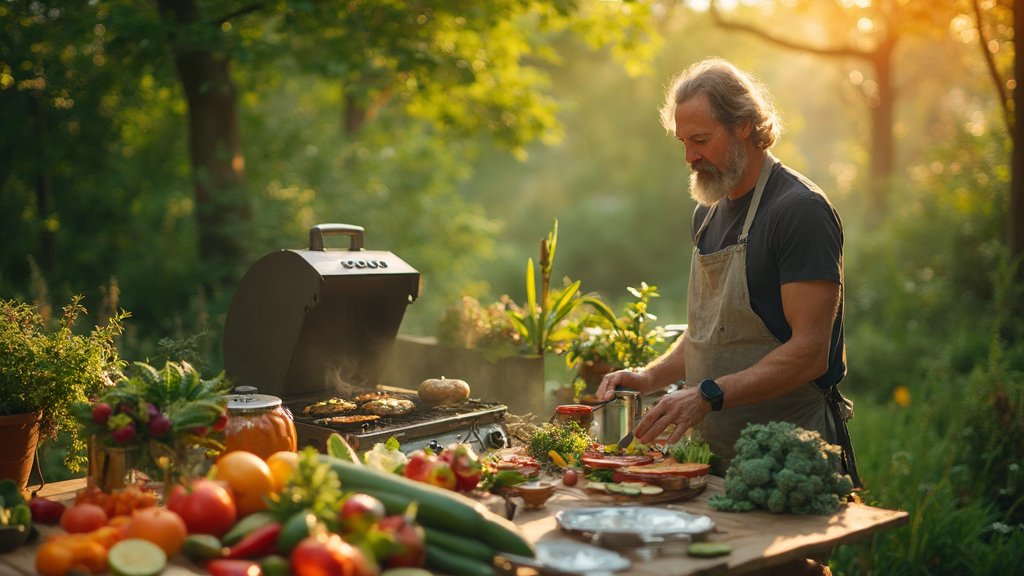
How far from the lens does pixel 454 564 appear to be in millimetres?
2209

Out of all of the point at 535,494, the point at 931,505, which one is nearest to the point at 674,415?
the point at 535,494

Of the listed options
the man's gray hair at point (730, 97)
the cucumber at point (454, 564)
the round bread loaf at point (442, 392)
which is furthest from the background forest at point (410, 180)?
the man's gray hair at point (730, 97)

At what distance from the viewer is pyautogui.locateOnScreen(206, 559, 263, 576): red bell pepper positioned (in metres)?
2.06

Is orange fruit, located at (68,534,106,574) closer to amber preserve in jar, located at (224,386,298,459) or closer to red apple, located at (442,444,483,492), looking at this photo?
amber preserve in jar, located at (224,386,298,459)

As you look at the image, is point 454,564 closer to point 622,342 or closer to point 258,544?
point 258,544

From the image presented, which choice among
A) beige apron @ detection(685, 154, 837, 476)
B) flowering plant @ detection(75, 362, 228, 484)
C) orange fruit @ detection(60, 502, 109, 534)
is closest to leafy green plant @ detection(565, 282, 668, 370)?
beige apron @ detection(685, 154, 837, 476)

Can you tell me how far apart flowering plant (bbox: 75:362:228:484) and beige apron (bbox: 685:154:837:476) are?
5.95 ft

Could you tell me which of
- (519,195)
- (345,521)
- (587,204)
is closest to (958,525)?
(345,521)

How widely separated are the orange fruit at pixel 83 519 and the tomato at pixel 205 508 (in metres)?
0.23

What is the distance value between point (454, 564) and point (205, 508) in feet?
2.09

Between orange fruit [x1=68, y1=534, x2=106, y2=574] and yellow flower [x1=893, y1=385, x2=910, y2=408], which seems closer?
orange fruit [x1=68, y1=534, x2=106, y2=574]

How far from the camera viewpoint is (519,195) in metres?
32.1

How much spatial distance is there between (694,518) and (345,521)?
94 centimetres

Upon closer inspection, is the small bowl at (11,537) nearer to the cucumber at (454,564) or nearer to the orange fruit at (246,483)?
the orange fruit at (246,483)
